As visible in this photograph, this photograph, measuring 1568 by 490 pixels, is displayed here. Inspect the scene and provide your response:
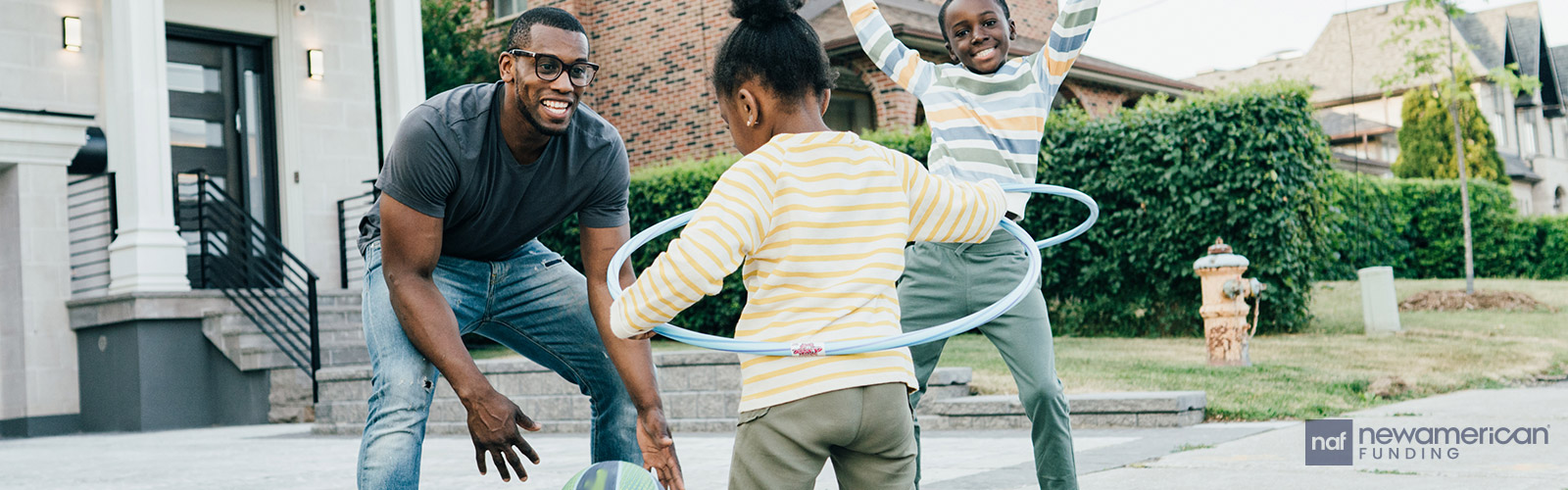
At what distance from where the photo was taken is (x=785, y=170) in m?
2.38

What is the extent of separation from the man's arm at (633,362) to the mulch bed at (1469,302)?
15372mm

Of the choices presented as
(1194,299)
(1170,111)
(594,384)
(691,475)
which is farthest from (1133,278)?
(594,384)

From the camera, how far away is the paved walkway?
4598 millimetres

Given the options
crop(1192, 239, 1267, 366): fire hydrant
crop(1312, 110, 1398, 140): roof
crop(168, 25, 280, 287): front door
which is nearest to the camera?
crop(1192, 239, 1267, 366): fire hydrant

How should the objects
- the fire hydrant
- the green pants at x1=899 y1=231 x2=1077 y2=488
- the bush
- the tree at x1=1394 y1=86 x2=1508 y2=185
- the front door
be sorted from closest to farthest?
1. the green pants at x1=899 y1=231 x2=1077 y2=488
2. the fire hydrant
3. the bush
4. the front door
5. the tree at x1=1394 y1=86 x2=1508 y2=185

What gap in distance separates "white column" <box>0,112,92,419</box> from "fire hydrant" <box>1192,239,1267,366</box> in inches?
368

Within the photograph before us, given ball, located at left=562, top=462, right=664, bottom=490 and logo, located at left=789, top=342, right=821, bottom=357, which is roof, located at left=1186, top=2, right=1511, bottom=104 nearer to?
ball, located at left=562, top=462, right=664, bottom=490

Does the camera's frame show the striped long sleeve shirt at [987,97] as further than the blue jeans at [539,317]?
Yes

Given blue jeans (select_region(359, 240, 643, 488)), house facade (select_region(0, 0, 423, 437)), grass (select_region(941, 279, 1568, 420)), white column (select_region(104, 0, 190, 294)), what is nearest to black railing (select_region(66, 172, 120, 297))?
house facade (select_region(0, 0, 423, 437))

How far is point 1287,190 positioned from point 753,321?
1028 cm

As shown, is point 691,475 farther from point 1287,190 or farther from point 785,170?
point 1287,190

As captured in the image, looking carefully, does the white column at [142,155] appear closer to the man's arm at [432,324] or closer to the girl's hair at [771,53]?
the man's arm at [432,324]

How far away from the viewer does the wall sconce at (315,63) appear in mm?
12594

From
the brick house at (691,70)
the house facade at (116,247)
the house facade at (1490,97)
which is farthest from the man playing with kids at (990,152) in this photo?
the house facade at (1490,97)
